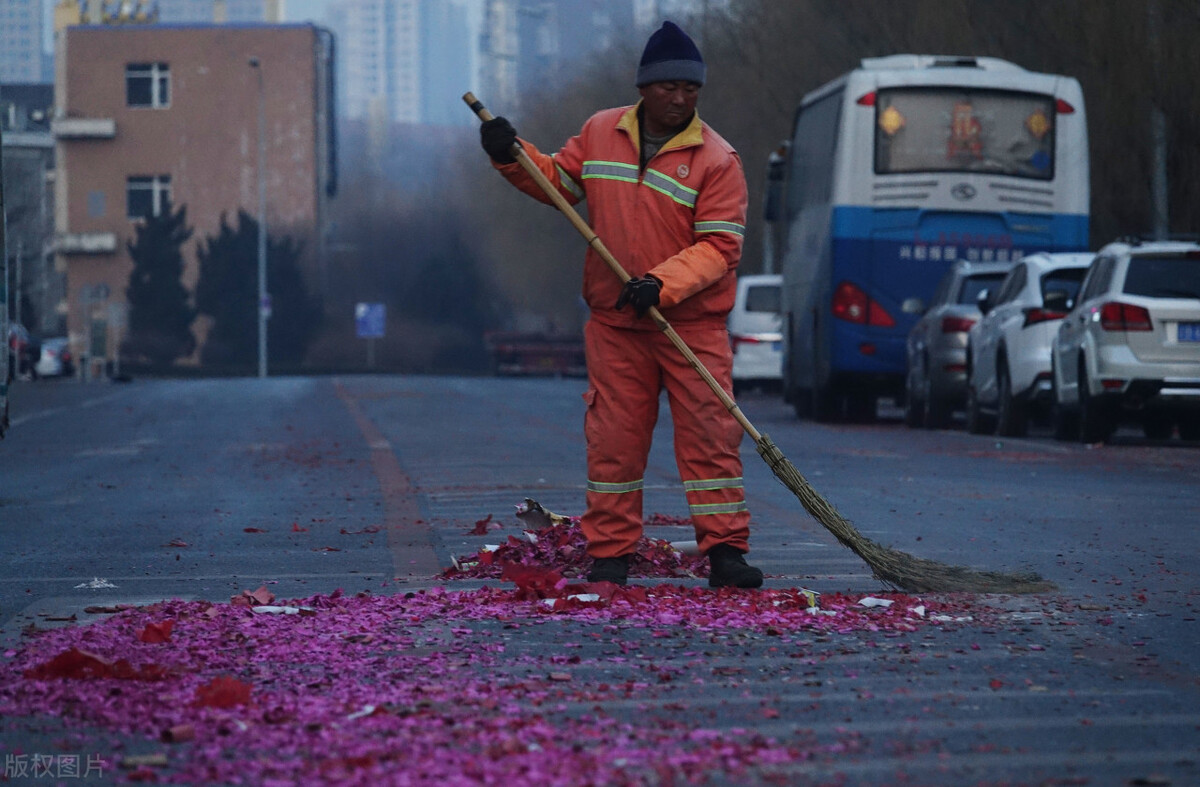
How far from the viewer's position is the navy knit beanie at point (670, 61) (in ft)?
22.5

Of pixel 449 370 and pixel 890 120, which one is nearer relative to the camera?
pixel 890 120

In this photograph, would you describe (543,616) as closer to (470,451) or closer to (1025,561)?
(1025,561)

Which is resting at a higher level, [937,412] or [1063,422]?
[1063,422]

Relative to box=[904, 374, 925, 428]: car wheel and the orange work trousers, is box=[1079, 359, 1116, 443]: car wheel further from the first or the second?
the orange work trousers

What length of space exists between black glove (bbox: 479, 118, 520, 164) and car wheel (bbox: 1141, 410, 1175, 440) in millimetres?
12676

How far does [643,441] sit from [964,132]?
1623cm

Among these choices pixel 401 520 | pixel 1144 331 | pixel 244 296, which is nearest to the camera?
pixel 401 520

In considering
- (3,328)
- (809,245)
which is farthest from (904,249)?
(3,328)

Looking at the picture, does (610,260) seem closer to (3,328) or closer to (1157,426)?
(3,328)

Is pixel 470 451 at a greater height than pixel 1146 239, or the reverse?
pixel 1146 239

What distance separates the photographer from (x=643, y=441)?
6926 mm

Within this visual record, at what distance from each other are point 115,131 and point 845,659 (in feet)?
255

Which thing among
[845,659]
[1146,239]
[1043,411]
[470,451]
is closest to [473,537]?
[845,659]

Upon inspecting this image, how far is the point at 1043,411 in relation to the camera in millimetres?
21938
